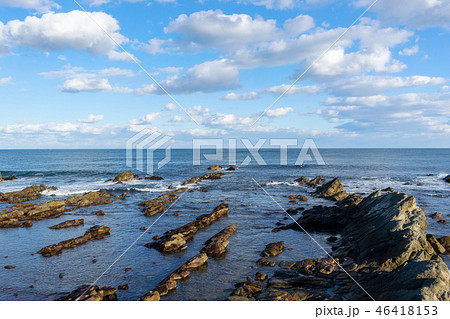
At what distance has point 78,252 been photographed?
72.9ft

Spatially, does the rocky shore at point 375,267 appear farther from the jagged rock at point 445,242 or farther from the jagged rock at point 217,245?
the jagged rock at point 217,245

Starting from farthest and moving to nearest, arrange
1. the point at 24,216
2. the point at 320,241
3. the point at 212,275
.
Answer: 1. the point at 24,216
2. the point at 320,241
3. the point at 212,275

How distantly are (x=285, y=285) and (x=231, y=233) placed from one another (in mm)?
11129

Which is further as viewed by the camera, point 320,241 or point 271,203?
point 271,203

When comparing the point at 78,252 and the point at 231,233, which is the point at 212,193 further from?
the point at 78,252

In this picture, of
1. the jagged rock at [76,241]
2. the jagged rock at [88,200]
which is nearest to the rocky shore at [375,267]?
the jagged rock at [76,241]

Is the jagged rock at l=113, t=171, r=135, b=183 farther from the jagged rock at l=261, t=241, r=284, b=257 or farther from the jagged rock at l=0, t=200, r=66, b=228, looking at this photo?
the jagged rock at l=261, t=241, r=284, b=257

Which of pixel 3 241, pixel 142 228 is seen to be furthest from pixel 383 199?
pixel 3 241

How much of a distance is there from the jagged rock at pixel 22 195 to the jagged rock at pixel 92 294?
34352 millimetres

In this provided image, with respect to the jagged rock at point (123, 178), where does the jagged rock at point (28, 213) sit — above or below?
below

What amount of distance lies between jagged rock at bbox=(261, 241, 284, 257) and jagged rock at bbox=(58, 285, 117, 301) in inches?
411

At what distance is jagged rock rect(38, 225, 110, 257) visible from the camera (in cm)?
2197

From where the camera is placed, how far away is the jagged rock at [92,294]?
47.5ft
